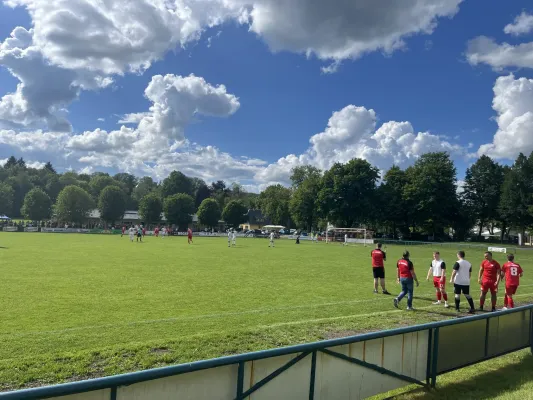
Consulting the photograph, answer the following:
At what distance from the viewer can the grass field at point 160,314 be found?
7.33 metres

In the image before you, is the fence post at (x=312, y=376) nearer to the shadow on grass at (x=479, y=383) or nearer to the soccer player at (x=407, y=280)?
the shadow on grass at (x=479, y=383)

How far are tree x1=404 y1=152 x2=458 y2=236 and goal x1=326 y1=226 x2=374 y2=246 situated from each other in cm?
1644

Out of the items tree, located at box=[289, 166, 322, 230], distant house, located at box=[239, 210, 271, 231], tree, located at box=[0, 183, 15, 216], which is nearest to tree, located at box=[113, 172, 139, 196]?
tree, located at box=[0, 183, 15, 216]

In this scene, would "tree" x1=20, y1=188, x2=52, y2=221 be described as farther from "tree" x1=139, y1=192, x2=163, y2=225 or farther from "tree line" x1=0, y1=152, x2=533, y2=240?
"tree" x1=139, y1=192, x2=163, y2=225

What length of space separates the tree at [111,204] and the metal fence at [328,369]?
10180cm

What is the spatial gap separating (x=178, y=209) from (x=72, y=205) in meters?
23.6

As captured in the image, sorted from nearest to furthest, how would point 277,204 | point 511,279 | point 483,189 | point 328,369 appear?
point 328,369 < point 511,279 < point 483,189 < point 277,204

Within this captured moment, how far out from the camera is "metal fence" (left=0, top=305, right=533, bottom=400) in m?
3.85

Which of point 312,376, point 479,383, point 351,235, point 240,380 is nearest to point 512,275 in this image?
point 479,383

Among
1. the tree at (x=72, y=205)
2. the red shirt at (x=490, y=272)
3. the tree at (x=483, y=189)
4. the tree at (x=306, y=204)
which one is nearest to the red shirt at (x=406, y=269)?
the red shirt at (x=490, y=272)

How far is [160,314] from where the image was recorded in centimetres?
1085

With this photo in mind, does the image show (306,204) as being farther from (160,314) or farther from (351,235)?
(160,314)

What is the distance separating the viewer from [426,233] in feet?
261

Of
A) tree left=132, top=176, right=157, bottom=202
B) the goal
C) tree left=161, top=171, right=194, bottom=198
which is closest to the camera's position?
the goal
